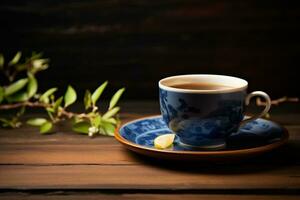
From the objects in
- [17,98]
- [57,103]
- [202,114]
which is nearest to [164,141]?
[202,114]

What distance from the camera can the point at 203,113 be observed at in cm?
80

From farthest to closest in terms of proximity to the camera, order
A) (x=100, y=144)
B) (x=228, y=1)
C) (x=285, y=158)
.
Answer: (x=228, y=1), (x=100, y=144), (x=285, y=158)

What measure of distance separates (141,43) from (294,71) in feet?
1.29

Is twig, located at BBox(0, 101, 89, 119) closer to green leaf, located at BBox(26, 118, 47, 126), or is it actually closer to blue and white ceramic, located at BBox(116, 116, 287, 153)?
green leaf, located at BBox(26, 118, 47, 126)

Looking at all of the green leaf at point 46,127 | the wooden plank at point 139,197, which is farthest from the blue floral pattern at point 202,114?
the green leaf at point 46,127

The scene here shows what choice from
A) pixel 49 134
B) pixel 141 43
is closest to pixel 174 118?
pixel 49 134

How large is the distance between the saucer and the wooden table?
0.02 metres

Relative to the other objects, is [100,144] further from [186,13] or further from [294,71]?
[294,71]

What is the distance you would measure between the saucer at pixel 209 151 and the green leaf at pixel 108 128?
0.07 m

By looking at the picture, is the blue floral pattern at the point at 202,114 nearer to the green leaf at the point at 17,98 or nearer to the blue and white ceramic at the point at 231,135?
the blue and white ceramic at the point at 231,135

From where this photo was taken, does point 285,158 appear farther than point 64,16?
No

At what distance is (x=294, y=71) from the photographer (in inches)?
53.7

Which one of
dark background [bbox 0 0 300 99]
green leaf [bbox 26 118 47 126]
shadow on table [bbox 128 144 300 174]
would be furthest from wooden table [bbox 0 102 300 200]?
dark background [bbox 0 0 300 99]

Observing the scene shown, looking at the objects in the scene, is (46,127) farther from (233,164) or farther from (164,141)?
(233,164)
